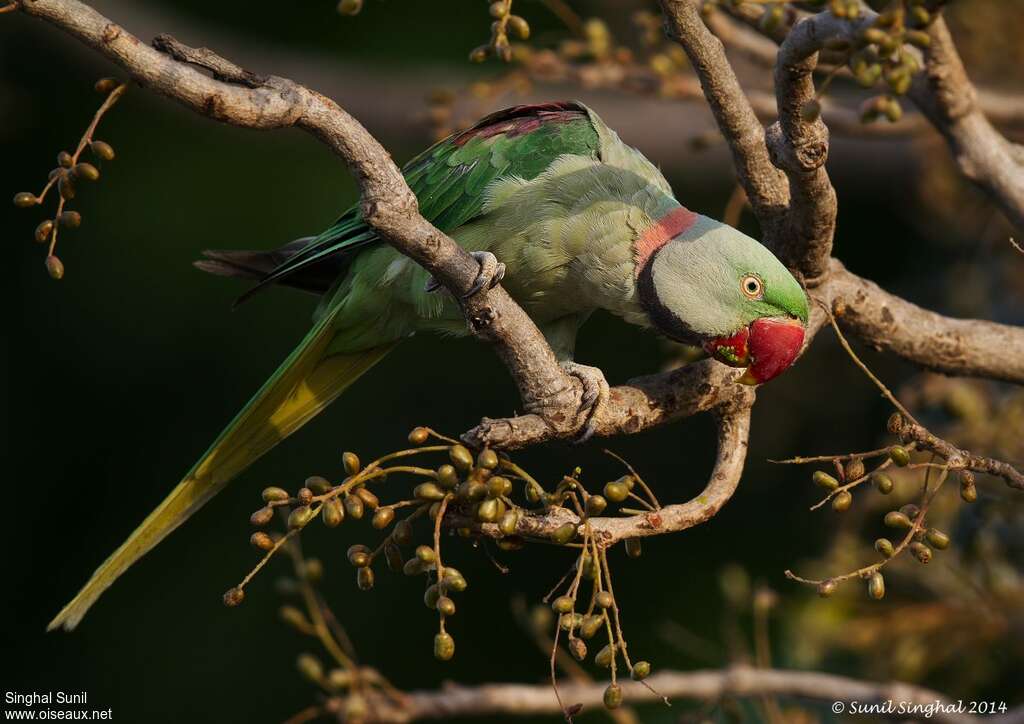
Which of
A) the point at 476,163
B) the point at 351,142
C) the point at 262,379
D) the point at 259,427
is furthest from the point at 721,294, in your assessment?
the point at 262,379

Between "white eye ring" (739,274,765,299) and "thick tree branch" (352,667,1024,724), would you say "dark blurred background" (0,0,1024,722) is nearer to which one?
"thick tree branch" (352,667,1024,724)

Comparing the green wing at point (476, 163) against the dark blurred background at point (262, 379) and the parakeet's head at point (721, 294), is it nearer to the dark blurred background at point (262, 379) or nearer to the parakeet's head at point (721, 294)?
the parakeet's head at point (721, 294)

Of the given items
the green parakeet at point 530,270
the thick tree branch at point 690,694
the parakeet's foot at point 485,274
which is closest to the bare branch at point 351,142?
the parakeet's foot at point 485,274

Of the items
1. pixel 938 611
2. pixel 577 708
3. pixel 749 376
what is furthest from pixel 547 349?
pixel 938 611

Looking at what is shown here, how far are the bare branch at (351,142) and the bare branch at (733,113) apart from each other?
0.57 metres

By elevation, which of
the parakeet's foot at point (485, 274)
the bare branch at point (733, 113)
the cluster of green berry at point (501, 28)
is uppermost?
the cluster of green berry at point (501, 28)

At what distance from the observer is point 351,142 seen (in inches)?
78.5

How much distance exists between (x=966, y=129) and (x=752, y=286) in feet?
2.35

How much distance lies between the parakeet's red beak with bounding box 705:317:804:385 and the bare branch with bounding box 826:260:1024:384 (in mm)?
180

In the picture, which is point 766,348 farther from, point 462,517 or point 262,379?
point 262,379

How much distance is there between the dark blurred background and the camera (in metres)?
4.89

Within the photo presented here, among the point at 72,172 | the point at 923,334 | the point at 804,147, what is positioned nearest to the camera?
the point at 72,172

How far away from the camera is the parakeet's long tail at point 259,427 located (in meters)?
2.80

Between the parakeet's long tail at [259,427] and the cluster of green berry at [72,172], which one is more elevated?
the cluster of green berry at [72,172]
